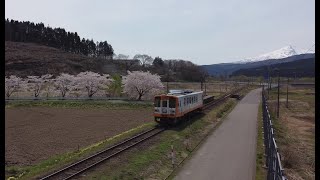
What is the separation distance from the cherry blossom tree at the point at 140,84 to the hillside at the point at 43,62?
5987 cm

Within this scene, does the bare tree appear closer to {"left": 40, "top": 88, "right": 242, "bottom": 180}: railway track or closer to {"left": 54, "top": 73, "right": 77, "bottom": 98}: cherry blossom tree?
{"left": 54, "top": 73, "right": 77, "bottom": 98}: cherry blossom tree

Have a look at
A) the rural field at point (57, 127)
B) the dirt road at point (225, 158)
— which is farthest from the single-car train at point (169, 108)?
the dirt road at point (225, 158)

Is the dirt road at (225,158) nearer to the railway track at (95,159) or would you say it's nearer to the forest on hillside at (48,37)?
the railway track at (95,159)

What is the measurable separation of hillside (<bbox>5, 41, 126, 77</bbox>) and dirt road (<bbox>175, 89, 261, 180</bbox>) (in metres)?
95.3

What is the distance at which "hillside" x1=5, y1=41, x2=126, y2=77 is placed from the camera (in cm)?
11956

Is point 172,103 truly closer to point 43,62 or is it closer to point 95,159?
point 95,159

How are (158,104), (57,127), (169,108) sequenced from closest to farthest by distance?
(169,108), (158,104), (57,127)

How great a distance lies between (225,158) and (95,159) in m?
6.63

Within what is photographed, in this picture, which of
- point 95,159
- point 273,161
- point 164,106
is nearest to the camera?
point 273,161

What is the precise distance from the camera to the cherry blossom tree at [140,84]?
61688mm

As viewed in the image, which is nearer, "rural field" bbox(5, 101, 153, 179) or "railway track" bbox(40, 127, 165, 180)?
"railway track" bbox(40, 127, 165, 180)

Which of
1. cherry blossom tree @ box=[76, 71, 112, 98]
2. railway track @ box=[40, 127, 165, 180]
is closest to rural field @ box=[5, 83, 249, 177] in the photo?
railway track @ box=[40, 127, 165, 180]

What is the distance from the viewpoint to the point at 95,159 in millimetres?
19953

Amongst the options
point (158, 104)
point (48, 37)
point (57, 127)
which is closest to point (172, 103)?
point (158, 104)
